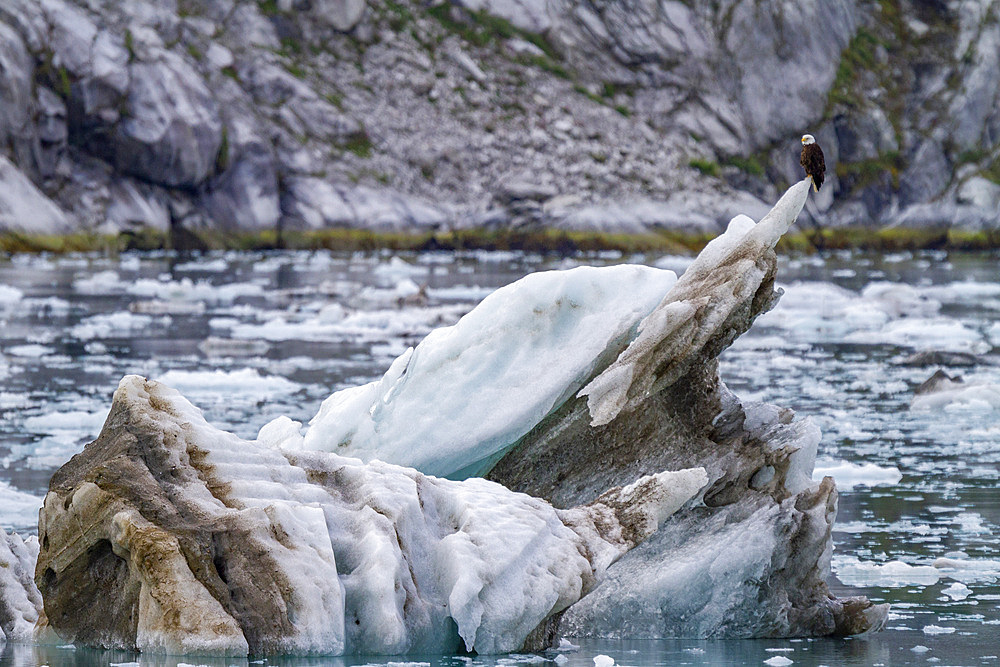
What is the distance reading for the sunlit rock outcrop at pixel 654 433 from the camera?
5961mm

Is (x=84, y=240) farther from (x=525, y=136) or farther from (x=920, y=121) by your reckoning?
(x=920, y=121)

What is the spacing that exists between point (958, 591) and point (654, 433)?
1.66 meters

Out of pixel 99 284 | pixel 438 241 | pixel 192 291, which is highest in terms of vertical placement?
pixel 192 291

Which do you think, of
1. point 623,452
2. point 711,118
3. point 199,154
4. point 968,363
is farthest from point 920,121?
point 623,452

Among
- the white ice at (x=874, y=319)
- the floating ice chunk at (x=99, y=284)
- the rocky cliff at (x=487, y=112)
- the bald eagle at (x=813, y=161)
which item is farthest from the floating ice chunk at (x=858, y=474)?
the rocky cliff at (x=487, y=112)

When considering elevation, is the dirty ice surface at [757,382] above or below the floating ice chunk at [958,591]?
below

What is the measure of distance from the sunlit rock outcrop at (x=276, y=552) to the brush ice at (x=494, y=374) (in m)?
1.08

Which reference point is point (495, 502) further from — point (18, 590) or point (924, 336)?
point (924, 336)

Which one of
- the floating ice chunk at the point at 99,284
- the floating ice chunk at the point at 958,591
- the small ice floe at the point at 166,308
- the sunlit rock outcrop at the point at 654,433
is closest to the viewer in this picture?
the sunlit rock outcrop at the point at 654,433

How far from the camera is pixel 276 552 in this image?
498 cm

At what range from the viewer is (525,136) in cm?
6750

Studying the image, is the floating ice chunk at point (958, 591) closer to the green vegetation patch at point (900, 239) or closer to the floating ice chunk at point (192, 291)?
the floating ice chunk at point (192, 291)

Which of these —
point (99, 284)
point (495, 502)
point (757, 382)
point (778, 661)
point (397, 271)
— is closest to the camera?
point (778, 661)

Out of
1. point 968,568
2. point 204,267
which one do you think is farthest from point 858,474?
point 204,267
